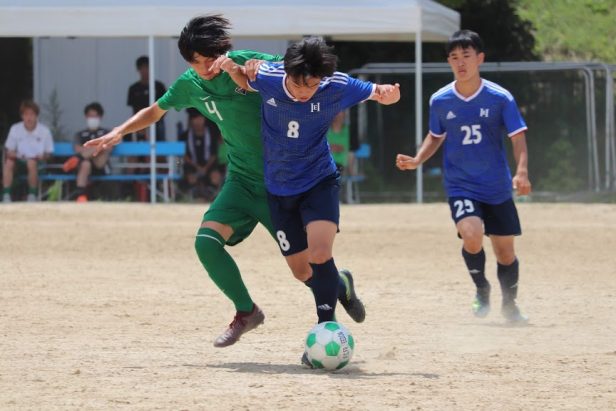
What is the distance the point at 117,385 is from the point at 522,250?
8.02 meters

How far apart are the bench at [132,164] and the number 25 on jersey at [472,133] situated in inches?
419

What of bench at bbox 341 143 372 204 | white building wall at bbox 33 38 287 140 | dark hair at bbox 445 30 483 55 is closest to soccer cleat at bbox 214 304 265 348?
dark hair at bbox 445 30 483 55

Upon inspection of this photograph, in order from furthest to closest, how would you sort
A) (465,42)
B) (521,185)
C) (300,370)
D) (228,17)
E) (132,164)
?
1. (132,164)
2. (228,17)
3. (465,42)
4. (521,185)
5. (300,370)

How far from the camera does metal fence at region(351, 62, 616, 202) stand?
68.5ft

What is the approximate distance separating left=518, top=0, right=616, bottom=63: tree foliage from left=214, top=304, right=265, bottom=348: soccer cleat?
22891mm

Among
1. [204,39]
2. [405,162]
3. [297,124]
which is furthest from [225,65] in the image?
[405,162]

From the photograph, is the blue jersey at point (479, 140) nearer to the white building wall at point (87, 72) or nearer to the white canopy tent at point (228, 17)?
the white canopy tent at point (228, 17)

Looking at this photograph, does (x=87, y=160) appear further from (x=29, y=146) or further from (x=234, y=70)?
(x=234, y=70)

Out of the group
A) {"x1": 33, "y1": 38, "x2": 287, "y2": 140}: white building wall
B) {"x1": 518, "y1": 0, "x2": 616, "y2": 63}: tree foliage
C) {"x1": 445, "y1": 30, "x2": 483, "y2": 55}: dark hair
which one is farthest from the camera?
{"x1": 518, "y1": 0, "x2": 616, "y2": 63}: tree foliage

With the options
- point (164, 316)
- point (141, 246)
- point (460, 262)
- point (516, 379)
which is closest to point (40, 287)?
point (164, 316)

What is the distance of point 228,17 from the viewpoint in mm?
18828

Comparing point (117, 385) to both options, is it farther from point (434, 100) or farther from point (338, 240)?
point (338, 240)

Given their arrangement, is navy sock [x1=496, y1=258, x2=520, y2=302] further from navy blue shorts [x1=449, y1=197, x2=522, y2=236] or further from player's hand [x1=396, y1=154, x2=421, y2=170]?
player's hand [x1=396, y1=154, x2=421, y2=170]

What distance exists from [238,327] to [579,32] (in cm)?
2444
